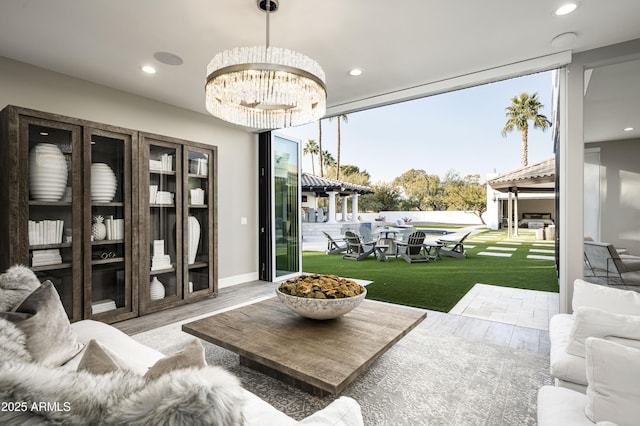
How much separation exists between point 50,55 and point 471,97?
2751cm

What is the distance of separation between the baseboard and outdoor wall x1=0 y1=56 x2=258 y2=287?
0.02m

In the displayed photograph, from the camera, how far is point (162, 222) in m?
3.84

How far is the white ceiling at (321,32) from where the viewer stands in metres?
2.23

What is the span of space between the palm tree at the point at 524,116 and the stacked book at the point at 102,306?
64.6 feet

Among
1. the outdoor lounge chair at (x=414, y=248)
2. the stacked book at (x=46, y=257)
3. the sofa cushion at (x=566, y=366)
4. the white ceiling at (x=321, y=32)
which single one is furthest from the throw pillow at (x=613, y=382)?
the outdoor lounge chair at (x=414, y=248)

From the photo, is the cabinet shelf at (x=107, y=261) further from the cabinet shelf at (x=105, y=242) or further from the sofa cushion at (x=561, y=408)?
the sofa cushion at (x=561, y=408)

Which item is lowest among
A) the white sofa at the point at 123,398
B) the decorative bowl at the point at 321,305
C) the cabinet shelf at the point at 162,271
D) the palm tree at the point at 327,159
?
the cabinet shelf at the point at 162,271

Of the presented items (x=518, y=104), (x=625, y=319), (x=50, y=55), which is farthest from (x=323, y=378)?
(x=518, y=104)

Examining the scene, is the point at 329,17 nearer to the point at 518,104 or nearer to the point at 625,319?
the point at 625,319

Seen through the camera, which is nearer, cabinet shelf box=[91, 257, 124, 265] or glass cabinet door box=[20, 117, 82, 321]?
glass cabinet door box=[20, 117, 82, 321]

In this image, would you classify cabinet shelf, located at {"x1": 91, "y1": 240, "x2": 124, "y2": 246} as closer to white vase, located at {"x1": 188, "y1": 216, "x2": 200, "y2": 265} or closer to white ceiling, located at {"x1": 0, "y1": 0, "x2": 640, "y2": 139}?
white vase, located at {"x1": 188, "y1": 216, "x2": 200, "y2": 265}

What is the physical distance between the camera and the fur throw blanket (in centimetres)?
54

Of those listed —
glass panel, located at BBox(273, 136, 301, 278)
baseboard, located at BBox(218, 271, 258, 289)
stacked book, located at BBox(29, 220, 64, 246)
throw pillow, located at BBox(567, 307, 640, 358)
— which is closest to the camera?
throw pillow, located at BBox(567, 307, 640, 358)

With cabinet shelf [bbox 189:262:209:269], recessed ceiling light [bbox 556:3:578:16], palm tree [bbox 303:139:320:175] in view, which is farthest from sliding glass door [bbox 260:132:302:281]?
palm tree [bbox 303:139:320:175]
